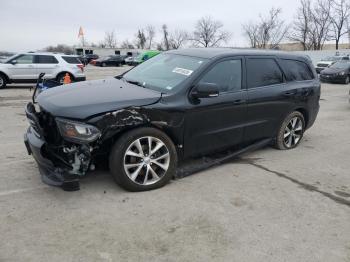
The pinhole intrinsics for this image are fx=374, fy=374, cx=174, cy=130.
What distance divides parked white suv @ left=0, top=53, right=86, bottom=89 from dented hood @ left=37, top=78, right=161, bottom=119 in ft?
39.5

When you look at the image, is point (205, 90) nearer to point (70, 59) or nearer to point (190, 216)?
point (190, 216)

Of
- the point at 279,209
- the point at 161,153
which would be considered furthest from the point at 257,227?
the point at 161,153

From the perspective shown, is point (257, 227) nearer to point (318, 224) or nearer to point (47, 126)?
point (318, 224)

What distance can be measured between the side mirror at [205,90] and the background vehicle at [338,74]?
18130 millimetres

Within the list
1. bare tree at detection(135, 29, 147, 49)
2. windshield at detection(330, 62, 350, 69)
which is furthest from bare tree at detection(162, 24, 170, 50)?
windshield at detection(330, 62, 350, 69)

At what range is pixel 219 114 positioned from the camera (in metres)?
4.86

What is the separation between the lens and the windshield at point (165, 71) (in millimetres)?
4742

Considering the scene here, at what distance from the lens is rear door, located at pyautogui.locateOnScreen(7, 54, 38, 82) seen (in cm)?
1600

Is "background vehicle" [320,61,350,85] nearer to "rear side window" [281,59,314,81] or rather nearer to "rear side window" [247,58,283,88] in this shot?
"rear side window" [281,59,314,81]

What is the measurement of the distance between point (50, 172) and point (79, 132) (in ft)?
1.83

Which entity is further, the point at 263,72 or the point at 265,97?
the point at 263,72

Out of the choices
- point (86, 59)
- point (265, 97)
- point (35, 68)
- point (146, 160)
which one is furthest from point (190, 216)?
point (86, 59)

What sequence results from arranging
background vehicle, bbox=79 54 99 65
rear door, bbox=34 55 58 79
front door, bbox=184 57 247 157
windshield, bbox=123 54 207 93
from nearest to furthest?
1. front door, bbox=184 57 247 157
2. windshield, bbox=123 54 207 93
3. rear door, bbox=34 55 58 79
4. background vehicle, bbox=79 54 99 65

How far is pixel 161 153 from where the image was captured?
14.3ft
